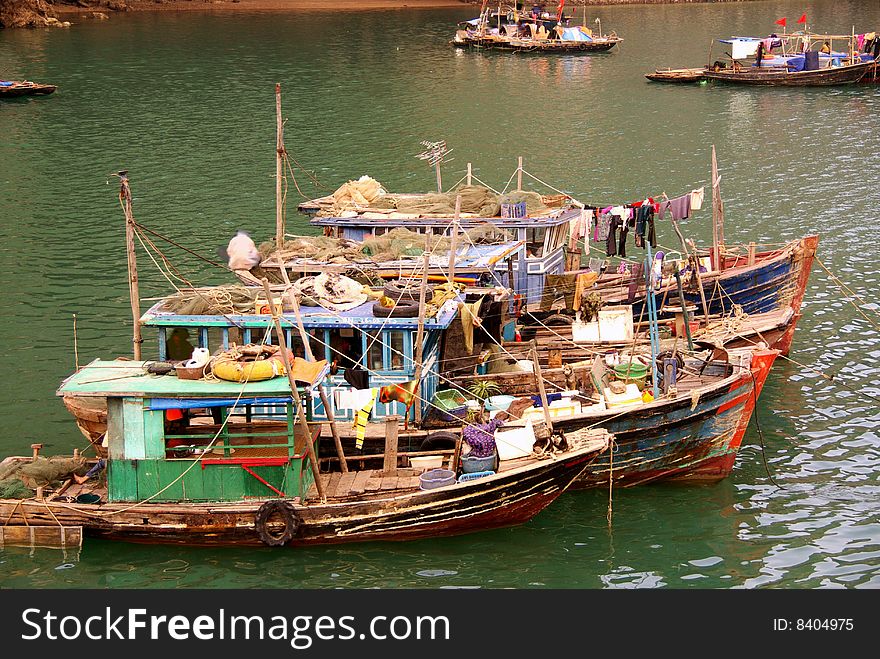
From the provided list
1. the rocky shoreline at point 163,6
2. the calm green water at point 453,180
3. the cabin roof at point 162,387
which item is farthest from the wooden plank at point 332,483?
the rocky shoreline at point 163,6

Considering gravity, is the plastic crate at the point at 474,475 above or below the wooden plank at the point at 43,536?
above

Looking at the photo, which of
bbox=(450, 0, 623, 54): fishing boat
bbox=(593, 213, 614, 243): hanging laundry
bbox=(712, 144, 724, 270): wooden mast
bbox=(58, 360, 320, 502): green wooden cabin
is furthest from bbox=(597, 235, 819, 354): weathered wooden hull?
bbox=(450, 0, 623, 54): fishing boat

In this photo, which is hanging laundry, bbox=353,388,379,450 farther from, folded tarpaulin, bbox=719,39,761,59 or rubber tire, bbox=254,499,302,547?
folded tarpaulin, bbox=719,39,761,59

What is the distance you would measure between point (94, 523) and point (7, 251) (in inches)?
787

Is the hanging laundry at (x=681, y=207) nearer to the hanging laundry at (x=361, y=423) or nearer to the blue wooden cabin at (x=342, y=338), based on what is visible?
the blue wooden cabin at (x=342, y=338)

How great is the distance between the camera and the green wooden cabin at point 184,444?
18.0 meters

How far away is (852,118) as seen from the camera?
55531 mm

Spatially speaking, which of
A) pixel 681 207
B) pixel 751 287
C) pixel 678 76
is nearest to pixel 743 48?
pixel 678 76

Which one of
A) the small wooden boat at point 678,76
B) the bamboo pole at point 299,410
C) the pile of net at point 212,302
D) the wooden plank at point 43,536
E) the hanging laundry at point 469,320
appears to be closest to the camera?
the bamboo pole at point 299,410

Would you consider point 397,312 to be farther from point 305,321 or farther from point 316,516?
point 316,516

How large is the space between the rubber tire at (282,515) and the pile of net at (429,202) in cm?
1040

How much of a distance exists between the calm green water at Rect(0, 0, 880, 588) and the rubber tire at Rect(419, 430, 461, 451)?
1861 mm

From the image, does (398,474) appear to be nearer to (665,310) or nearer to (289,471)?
(289,471)
